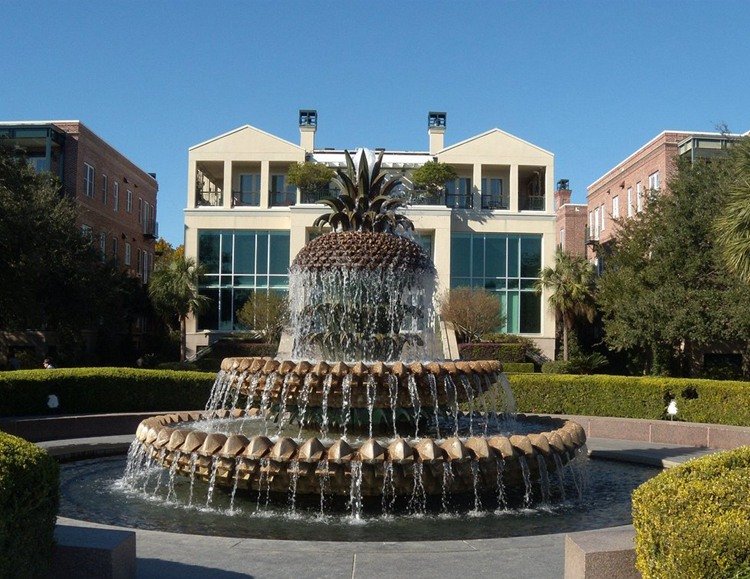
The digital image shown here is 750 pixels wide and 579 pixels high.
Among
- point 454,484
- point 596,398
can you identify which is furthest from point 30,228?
point 454,484

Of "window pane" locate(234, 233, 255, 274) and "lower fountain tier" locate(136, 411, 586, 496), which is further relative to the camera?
"window pane" locate(234, 233, 255, 274)

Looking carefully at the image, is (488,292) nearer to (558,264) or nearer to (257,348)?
(558,264)

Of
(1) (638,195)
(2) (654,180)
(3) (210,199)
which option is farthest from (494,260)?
(3) (210,199)

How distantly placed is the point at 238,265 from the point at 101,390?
23347mm

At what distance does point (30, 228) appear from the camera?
78.7 ft

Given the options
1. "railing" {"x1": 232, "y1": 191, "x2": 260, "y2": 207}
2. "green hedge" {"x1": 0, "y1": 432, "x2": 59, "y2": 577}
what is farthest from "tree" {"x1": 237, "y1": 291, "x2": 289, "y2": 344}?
"green hedge" {"x1": 0, "y1": 432, "x2": 59, "y2": 577}

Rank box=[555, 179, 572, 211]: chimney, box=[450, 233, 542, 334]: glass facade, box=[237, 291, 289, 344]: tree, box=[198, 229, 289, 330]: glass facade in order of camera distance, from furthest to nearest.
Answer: box=[555, 179, 572, 211]: chimney → box=[450, 233, 542, 334]: glass facade → box=[198, 229, 289, 330]: glass facade → box=[237, 291, 289, 344]: tree

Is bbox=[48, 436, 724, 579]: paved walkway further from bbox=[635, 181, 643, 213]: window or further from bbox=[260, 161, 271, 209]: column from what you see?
bbox=[635, 181, 643, 213]: window

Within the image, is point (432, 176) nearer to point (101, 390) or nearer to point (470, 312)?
point (470, 312)

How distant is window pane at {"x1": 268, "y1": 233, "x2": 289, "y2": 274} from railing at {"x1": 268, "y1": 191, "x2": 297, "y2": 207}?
2.57 m

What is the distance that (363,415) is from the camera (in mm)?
9219

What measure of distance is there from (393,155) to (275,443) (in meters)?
37.6

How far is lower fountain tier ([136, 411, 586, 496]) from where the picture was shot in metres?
7.61

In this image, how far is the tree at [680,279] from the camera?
1083 inches
